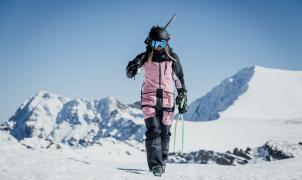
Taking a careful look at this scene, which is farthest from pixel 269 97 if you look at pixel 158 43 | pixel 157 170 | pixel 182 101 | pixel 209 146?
pixel 157 170

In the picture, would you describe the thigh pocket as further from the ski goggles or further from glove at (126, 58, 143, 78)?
the ski goggles

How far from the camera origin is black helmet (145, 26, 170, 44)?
5.94m

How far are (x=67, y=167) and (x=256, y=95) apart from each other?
522ft

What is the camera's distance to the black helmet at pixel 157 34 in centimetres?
594

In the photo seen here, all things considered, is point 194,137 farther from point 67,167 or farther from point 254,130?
point 67,167

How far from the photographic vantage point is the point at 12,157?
4723 millimetres

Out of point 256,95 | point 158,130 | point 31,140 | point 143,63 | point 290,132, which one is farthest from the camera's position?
point 256,95

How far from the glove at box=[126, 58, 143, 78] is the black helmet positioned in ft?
1.23

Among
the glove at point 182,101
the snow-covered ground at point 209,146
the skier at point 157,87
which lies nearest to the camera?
the snow-covered ground at point 209,146

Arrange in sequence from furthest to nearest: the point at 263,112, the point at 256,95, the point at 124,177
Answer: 1. the point at 256,95
2. the point at 263,112
3. the point at 124,177

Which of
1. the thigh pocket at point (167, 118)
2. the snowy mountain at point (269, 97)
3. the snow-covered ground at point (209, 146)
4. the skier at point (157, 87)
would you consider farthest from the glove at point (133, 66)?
the snowy mountain at point (269, 97)

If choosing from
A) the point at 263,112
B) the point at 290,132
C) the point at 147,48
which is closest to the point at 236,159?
the point at 290,132

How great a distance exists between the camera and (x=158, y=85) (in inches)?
229

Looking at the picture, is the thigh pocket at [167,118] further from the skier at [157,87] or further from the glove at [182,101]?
the glove at [182,101]
